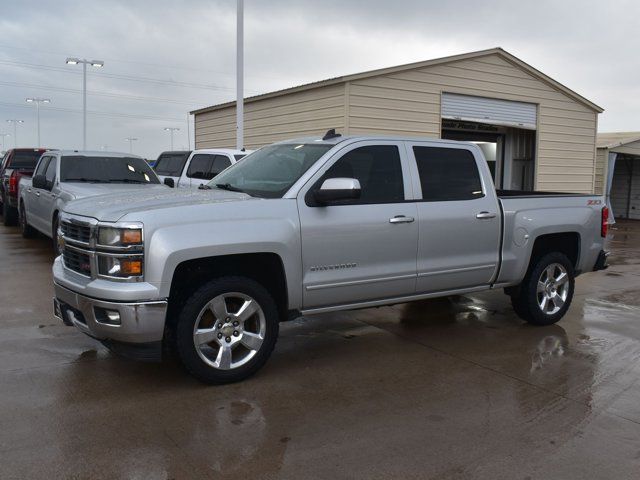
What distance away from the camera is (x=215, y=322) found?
4.59m

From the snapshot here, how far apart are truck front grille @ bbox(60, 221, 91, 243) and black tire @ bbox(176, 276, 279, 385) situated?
0.89 m

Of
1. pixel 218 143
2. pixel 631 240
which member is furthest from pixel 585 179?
pixel 218 143

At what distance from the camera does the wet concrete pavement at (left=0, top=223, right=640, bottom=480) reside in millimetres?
3514

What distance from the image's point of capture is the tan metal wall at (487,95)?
14.2 m

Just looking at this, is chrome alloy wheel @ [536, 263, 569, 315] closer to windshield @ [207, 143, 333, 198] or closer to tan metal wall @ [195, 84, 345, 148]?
windshield @ [207, 143, 333, 198]

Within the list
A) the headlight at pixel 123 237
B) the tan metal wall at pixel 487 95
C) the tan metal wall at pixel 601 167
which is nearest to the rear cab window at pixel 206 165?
the tan metal wall at pixel 487 95

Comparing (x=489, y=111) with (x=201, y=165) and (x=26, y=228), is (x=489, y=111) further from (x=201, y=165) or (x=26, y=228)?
(x=26, y=228)

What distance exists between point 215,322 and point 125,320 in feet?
2.19

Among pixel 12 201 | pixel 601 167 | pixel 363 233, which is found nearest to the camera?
pixel 363 233

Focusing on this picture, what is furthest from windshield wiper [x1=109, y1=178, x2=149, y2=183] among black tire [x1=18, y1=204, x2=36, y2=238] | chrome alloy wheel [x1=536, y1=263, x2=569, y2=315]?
chrome alloy wheel [x1=536, y1=263, x2=569, y2=315]

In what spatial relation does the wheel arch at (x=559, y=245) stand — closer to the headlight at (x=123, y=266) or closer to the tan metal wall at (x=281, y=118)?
the headlight at (x=123, y=266)

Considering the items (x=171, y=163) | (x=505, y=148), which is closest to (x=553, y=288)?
(x=171, y=163)

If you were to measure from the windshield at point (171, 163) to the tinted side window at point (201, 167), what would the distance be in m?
0.70

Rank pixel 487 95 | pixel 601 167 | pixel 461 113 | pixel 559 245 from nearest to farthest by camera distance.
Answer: pixel 559 245, pixel 461 113, pixel 487 95, pixel 601 167
